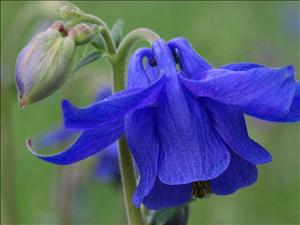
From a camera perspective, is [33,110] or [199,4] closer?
[33,110]

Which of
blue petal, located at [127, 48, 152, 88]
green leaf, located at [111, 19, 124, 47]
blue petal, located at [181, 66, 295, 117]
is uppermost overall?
green leaf, located at [111, 19, 124, 47]

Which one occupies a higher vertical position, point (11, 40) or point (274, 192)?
point (11, 40)

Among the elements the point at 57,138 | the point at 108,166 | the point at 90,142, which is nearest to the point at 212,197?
the point at 108,166

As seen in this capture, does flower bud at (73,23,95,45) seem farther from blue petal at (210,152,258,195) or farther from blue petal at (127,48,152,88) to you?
blue petal at (210,152,258,195)

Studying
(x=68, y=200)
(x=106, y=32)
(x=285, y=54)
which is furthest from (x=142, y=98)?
(x=285, y=54)

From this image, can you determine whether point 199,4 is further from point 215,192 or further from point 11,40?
point 215,192

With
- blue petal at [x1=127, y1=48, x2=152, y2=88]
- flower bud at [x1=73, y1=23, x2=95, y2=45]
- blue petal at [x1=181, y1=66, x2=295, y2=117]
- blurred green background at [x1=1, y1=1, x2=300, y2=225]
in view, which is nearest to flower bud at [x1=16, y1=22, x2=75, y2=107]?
flower bud at [x1=73, y1=23, x2=95, y2=45]
